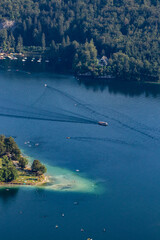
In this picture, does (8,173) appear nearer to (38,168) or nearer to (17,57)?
(38,168)

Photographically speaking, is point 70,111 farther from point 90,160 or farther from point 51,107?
point 90,160

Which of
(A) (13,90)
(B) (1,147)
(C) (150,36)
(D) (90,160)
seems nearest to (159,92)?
(C) (150,36)

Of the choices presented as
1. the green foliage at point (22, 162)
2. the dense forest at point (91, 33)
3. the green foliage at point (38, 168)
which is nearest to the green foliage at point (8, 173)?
the green foliage at point (22, 162)

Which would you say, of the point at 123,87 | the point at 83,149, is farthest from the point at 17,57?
the point at 83,149

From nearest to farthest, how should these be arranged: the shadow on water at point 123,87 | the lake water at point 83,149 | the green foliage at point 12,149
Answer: the lake water at point 83,149 → the green foliage at point 12,149 → the shadow on water at point 123,87

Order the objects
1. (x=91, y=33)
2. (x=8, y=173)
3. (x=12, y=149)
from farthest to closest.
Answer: (x=91, y=33), (x=12, y=149), (x=8, y=173)

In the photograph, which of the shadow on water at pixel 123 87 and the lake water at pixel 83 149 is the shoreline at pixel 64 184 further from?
the shadow on water at pixel 123 87
